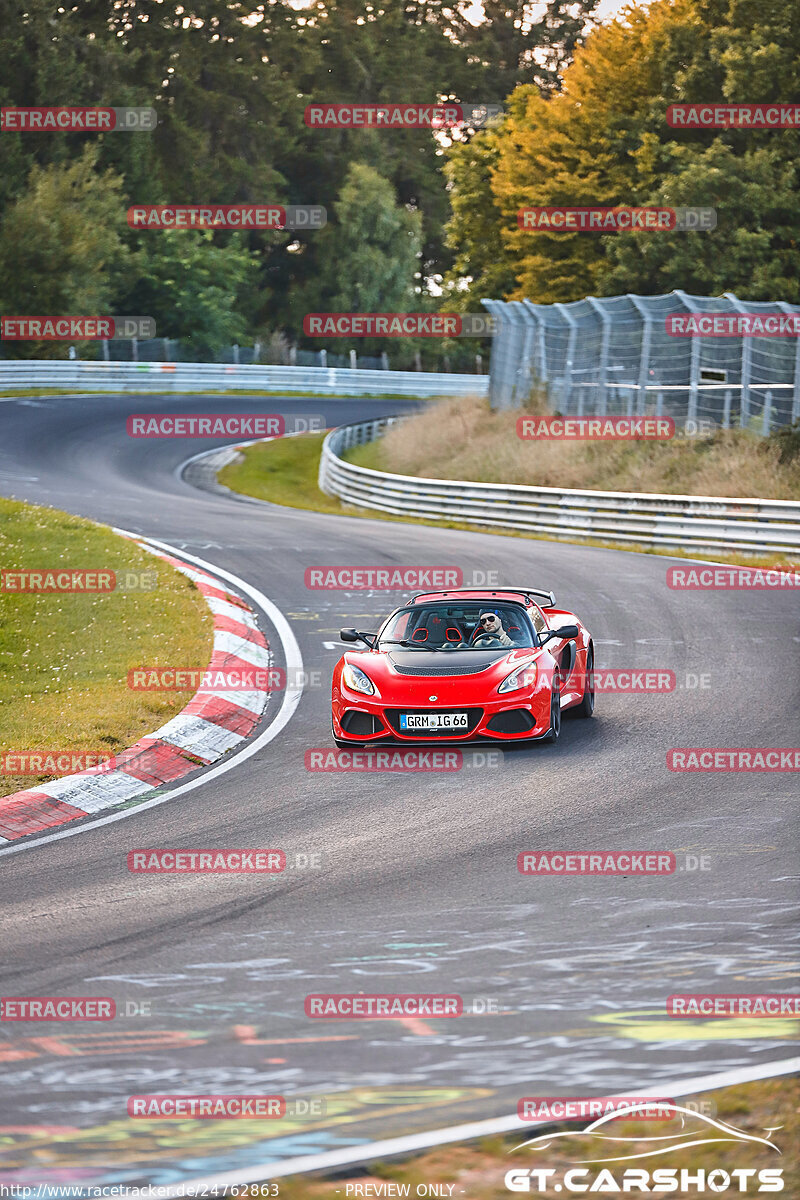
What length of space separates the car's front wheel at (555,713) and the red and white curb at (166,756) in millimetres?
2684

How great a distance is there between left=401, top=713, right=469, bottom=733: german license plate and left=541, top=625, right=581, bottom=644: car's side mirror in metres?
1.37

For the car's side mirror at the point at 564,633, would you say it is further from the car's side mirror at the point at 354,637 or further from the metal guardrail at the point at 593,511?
the metal guardrail at the point at 593,511

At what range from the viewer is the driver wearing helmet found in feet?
39.9

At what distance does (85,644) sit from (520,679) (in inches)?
244

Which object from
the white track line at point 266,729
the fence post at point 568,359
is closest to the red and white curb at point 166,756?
the white track line at point 266,729

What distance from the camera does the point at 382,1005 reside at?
19.5ft

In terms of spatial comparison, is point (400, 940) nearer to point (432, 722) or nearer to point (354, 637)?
point (432, 722)

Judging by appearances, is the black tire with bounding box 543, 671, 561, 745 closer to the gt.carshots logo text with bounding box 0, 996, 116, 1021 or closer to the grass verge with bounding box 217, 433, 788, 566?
the gt.carshots logo text with bounding box 0, 996, 116, 1021

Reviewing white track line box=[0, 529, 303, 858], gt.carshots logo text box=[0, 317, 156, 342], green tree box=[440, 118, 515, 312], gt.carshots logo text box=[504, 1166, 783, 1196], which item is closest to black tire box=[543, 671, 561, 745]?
white track line box=[0, 529, 303, 858]

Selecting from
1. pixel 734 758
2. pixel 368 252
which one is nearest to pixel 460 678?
pixel 734 758

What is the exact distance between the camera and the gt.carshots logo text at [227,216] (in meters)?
68.6

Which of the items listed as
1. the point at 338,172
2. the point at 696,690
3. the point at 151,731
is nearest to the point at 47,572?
the point at 151,731

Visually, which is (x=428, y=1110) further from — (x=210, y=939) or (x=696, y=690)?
(x=696, y=690)

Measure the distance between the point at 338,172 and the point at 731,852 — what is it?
8032 centimetres
